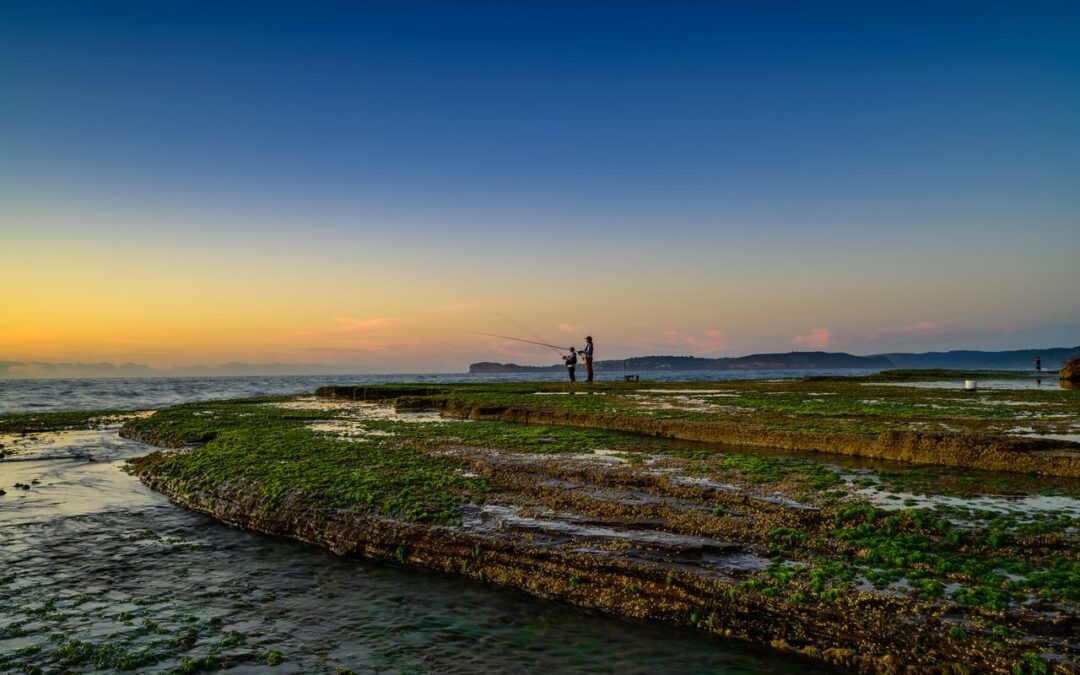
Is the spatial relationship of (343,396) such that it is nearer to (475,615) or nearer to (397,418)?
(397,418)

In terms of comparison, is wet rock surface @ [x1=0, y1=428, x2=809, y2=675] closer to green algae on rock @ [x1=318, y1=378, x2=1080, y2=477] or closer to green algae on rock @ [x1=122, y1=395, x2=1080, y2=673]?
green algae on rock @ [x1=122, y1=395, x2=1080, y2=673]

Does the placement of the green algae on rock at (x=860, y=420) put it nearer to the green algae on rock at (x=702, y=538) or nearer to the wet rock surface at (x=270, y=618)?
the green algae on rock at (x=702, y=538)

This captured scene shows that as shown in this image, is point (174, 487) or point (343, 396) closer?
point (174, 487)

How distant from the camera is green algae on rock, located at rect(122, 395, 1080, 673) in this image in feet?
26.5

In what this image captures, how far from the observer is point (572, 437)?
24.0 metres

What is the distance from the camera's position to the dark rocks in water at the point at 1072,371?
50.2 meters

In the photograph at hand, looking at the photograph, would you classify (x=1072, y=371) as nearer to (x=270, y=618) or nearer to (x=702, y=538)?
(x=702, y=538)

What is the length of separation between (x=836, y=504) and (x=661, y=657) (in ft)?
21.2

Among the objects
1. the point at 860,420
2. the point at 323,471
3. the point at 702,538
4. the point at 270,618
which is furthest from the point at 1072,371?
the point at 270,618

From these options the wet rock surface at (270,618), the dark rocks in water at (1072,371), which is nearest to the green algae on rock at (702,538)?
the wet rock surface at (270,618)

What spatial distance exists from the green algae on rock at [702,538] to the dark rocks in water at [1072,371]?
4708 centimetres

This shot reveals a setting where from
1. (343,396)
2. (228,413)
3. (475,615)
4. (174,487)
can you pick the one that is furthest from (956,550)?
(343,396)

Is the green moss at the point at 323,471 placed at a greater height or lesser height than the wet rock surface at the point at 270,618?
greater

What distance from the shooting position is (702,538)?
11320mm
